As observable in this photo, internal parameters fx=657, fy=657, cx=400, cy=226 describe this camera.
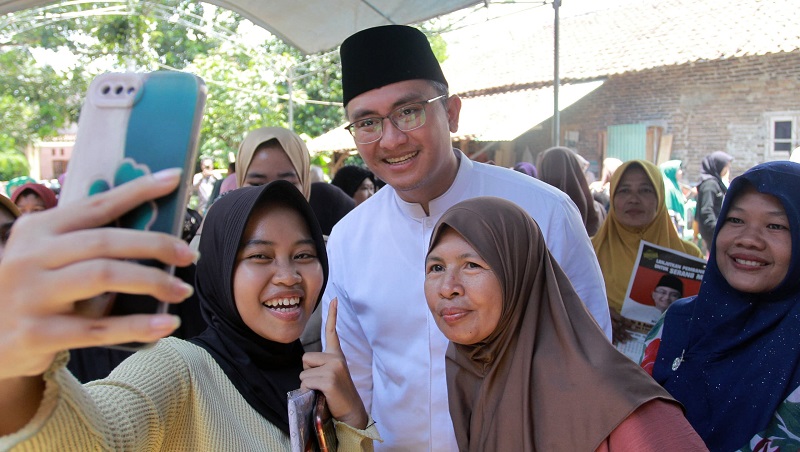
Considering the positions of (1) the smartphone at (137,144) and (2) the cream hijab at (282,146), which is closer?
(1) the smartphone at (137,144)

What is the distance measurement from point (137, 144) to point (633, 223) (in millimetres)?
3902

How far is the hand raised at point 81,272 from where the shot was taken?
2.34 feet

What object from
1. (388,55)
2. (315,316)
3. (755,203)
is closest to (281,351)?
(315,316)

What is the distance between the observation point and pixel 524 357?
1.78 m

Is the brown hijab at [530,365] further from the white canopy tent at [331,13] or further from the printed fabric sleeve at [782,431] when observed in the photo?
the white canopy tent at [331,13]

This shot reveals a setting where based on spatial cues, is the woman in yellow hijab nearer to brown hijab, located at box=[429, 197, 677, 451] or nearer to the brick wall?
brown hijab, located at box=[429, 197, 677, 451]

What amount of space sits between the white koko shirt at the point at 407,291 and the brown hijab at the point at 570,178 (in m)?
2.99

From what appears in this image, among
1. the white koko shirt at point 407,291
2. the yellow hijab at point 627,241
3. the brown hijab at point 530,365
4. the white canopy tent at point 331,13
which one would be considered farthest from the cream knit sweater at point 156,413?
the white canopy tent at point 331,13

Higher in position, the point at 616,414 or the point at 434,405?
the point at 616,414

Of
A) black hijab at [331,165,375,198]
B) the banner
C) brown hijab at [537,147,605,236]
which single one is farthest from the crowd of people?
black hijab at [331,165,375,198]

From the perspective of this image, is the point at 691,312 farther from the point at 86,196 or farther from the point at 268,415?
the point at 86,196

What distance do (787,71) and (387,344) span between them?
44.2 ft

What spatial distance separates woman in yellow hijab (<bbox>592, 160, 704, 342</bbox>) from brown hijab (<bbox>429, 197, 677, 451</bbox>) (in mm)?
2334

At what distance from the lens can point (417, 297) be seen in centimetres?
229
